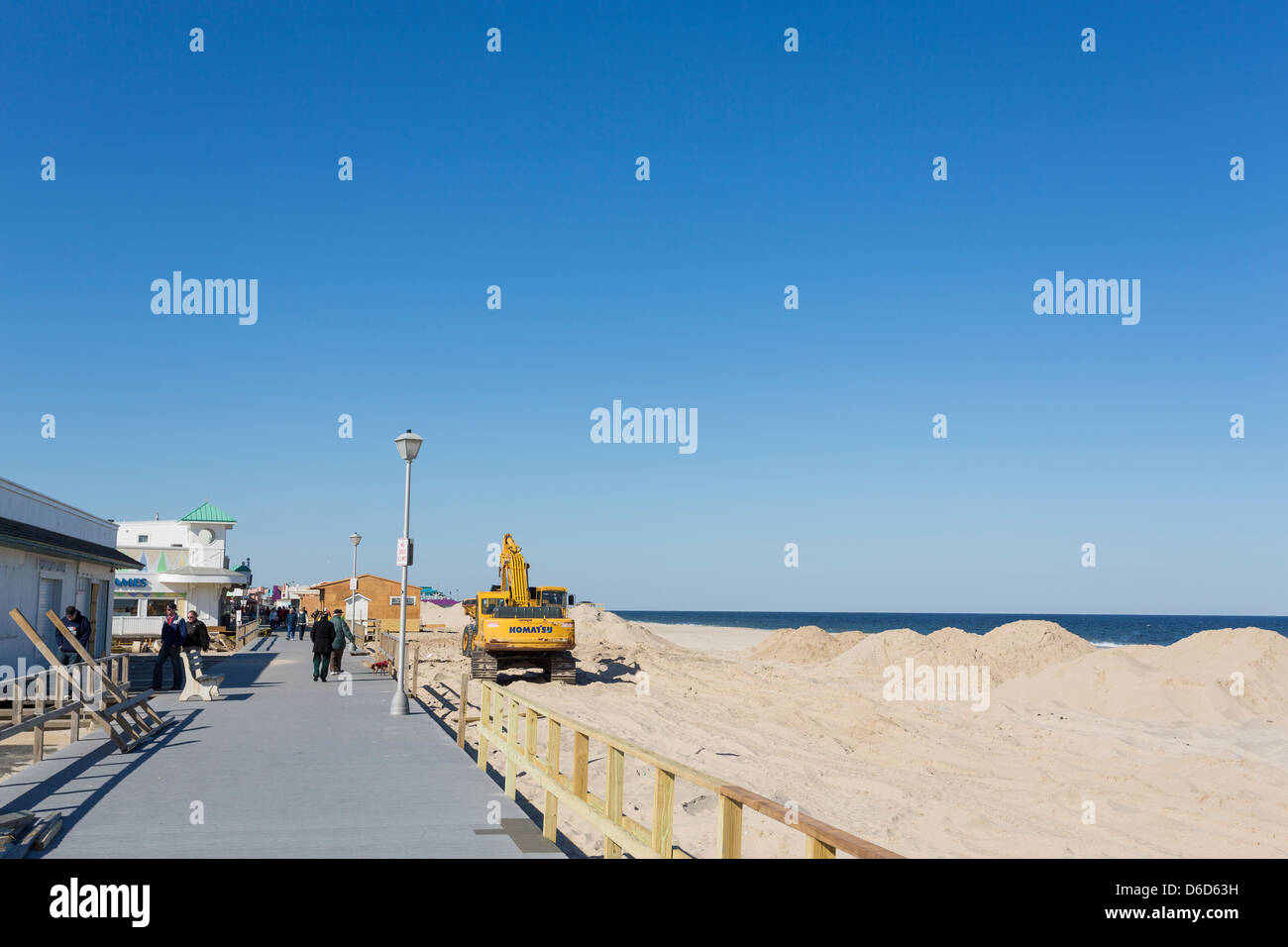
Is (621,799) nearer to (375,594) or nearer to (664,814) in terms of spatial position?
(664,814)

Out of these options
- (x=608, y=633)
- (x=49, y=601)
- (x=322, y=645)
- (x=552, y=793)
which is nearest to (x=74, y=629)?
(x=49, y=601)

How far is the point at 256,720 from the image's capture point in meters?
15.6

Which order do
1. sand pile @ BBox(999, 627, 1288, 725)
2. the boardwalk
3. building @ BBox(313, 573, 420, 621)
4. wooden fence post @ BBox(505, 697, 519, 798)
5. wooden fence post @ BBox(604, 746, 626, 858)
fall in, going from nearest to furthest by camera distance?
wooden fence post @ BBox(604, 746, 626, 858) < the boardwalk < wooden fence post @ BBox(505, 697, 519, 798) < sand pile @ BBox(999, 627, 1288, 725) < building @ BBox(313, 573, 420, 621)

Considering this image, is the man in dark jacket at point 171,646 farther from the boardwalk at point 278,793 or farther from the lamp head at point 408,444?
the lamp head at point 408,444

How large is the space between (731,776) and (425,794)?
6274 mm

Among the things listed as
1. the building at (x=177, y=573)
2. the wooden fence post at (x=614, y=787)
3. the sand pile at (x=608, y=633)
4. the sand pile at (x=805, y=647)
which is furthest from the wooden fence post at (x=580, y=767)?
the sand pile at (x=805, y=647)

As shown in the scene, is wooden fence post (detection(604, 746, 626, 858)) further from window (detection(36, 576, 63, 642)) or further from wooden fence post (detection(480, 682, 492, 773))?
window (detection(36, 576, 63, 642))

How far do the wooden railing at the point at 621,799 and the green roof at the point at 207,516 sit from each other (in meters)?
42.4

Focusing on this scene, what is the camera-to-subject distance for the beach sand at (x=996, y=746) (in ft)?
39.7

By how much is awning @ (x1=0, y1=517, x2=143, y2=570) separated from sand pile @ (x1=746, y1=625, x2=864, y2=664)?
35.3 metres

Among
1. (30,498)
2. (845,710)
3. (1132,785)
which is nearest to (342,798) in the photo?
(1132,785)

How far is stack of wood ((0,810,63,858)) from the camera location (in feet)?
22.6

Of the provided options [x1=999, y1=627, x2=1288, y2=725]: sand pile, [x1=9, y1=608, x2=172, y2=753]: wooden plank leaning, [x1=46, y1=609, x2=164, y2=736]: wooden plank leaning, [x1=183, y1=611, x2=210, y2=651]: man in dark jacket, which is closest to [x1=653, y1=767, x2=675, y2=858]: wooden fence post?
[x1=9, y1=608, x2=172, y2=753]: wooden plank leaning
